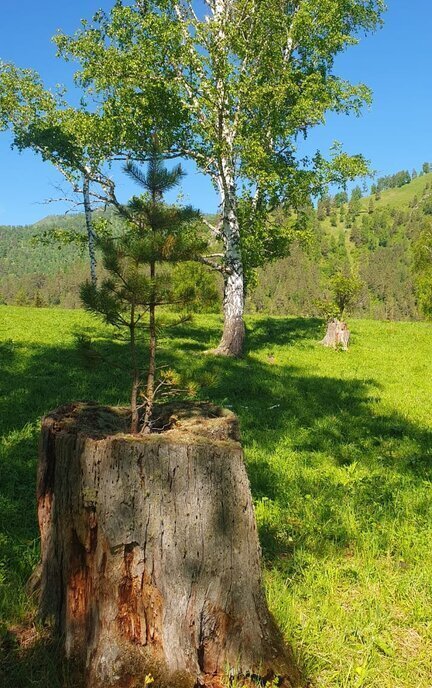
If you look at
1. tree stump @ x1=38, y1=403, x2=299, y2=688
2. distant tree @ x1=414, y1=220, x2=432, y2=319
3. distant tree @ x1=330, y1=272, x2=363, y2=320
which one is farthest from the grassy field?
distant tree @ x1=414, y1=220, x2=432, y2=319

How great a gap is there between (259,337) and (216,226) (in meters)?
5.02

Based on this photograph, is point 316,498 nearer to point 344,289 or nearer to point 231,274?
point 231,274

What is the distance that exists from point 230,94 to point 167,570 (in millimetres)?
14868

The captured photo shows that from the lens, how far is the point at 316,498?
21.3 ft

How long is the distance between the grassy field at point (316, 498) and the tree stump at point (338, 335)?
133 inches

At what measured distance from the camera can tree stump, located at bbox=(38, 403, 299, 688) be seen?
10.9ft

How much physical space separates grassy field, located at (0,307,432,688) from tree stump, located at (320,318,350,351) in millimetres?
3387

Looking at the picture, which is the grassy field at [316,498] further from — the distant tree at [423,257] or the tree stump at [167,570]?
the distant tree at [423,257]

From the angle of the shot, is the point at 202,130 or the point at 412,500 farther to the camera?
the point at 202,130


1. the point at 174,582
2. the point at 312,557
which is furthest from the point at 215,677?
the point at 312,557

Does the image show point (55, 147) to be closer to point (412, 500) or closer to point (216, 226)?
point (216, 226)

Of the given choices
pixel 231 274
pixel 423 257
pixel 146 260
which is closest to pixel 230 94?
pixel 231 274

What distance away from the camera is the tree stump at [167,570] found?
3309 millimetres

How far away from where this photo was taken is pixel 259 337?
→ 67.6 feet
